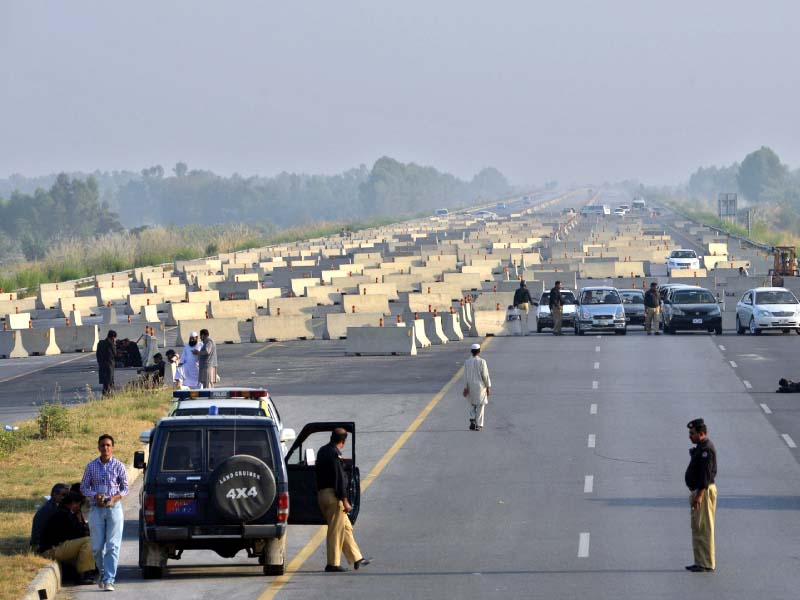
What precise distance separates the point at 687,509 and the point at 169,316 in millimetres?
37524

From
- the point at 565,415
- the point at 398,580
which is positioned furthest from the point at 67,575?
the point at 565,415

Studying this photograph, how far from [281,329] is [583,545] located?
32673 millimetres

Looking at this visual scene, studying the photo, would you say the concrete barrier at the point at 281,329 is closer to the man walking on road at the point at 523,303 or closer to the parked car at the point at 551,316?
the man walking on road at the point at 523,303

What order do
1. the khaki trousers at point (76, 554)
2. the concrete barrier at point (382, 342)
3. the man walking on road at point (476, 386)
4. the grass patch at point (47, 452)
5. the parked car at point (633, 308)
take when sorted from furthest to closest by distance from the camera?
the parked car at point (633, 308) → the concrete barrier at point (382, 342) → the man walking on road at point (476, 386) → the grass patch at point (47, 452) → the khaki trousers at point (76, 554)

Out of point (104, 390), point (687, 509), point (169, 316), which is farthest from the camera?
point (169, 316)

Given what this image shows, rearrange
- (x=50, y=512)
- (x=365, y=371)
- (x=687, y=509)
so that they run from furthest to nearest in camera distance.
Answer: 1. (x=365, y=371)
2. (x=687, y=509)
3. (x=50, y=512)

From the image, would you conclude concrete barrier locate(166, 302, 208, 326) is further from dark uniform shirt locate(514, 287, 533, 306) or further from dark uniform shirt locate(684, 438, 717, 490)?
dark uniform shirt locate(684, 438, 717, 490)

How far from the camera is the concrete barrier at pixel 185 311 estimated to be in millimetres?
54688

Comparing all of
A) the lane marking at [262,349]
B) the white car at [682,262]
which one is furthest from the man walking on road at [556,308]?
the white car at [682,262]

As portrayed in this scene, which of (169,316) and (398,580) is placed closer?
(398,580)

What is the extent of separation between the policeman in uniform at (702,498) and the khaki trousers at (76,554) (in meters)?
6.18

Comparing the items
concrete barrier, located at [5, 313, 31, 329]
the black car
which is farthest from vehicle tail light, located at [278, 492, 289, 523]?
concrete barrier, located at [5, 313, 31, 329]

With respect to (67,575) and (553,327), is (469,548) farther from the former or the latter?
(553,327)

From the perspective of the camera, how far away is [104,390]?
112 ft
